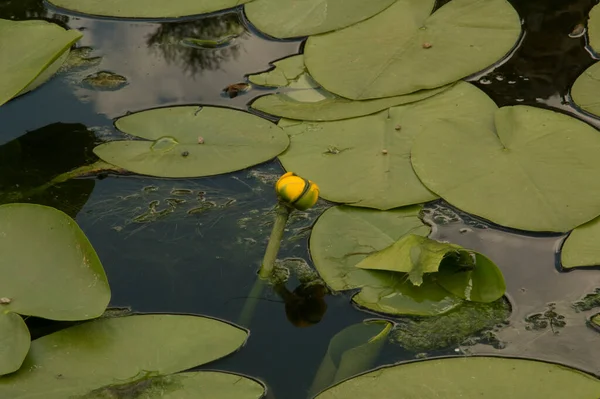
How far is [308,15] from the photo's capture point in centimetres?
272

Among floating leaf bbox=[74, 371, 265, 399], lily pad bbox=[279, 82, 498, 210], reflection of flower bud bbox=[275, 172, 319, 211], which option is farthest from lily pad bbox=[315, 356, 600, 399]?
lily pad bbox=[279, 82, 498, 210]

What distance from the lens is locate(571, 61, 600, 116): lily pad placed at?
2.31 m

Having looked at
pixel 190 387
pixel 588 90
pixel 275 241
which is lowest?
pixel 190 387

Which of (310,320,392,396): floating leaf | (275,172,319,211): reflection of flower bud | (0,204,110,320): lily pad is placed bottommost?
(310,320,392,396): floating leaf

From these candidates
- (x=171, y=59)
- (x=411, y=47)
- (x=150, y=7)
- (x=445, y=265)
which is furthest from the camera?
(x=150, y=7)

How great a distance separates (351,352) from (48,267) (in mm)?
681

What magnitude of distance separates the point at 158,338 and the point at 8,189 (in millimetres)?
752

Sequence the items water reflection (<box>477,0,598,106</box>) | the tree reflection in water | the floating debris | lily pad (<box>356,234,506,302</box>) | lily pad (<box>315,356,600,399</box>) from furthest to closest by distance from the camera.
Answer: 1. the tree reflection in water
2. the floating debris
3. water reflection (<box>477,0,598,106</box>)
4. lily pad (<box>356,234,506,302</box>)
5. lily pad (<box>315,356,600,399</box>)

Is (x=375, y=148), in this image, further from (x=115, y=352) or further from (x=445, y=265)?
(x=115, y=352)

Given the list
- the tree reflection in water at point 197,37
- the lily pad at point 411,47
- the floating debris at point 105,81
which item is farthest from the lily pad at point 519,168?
the floating debris at point 105,81

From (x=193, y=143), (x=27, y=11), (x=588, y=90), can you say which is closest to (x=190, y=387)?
(x=193, y=143)

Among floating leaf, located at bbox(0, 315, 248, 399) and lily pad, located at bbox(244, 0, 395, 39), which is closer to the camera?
floating leaf, located at bbox(0, 315, 248, 399)

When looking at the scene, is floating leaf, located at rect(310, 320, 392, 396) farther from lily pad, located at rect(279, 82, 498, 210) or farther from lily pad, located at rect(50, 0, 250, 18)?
lily pad, located at rect(50, 0, 250, 18)

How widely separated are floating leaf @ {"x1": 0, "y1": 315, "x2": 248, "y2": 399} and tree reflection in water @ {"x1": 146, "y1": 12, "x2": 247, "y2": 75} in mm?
1103
